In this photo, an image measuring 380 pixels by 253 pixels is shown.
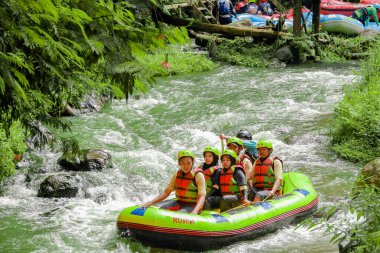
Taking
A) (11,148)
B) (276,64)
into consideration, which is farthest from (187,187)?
(276,64)

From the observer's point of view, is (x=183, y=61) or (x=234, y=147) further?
(x=183, y=61)

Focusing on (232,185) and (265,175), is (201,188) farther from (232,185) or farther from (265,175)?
(265,175)

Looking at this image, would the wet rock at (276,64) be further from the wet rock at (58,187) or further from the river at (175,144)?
the wet rock at (58,187)

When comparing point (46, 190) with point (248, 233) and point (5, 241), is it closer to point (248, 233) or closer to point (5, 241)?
point (5, 241)

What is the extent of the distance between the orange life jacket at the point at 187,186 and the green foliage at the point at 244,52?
10180mm

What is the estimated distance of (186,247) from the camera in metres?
6.14

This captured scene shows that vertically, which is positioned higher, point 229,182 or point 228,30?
point 228,30

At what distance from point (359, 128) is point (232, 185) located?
3.28 metres

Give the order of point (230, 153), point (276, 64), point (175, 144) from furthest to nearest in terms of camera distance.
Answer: point (276, 64) → point (175, 144) → point (230, 153)

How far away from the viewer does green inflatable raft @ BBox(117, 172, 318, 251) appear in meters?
6.10

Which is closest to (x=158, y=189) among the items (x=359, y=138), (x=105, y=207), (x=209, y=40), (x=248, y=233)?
(x=105, y=207)

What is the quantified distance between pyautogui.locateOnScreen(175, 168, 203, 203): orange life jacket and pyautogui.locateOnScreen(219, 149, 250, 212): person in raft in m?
0.37

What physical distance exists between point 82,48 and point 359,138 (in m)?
6.80

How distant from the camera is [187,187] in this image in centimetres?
680
